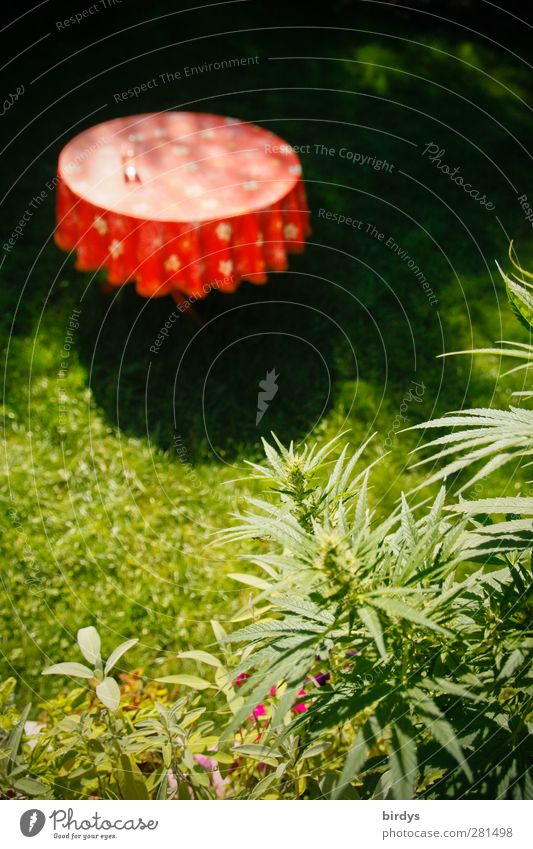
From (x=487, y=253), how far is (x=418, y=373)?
1017mm

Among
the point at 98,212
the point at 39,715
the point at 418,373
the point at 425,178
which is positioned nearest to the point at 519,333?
the point at 418,373

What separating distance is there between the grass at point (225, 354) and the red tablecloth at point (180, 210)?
31 centimetres

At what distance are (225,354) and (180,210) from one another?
66 cm

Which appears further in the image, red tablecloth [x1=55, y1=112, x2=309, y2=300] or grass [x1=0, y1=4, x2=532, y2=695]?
red tablecloth [x1=55, y1=112, x2=309, y2=300]

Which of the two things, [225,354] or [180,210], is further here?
[225,354]

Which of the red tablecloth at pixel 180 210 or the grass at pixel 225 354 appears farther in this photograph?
the red tablecloth at pixel 180 210

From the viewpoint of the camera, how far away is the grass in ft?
8.71

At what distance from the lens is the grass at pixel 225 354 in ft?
8.71

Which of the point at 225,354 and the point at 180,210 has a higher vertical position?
the point at 180,210

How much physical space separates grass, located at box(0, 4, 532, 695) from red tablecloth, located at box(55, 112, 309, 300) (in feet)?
1.03

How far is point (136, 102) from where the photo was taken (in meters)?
5.14

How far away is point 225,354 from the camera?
3359 millimetres

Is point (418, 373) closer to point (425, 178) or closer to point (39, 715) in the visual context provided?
point (425, 178)

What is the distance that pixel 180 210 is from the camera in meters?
3.09
